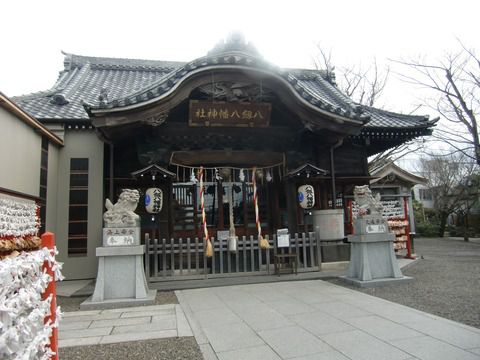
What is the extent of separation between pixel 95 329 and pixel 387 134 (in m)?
11.3

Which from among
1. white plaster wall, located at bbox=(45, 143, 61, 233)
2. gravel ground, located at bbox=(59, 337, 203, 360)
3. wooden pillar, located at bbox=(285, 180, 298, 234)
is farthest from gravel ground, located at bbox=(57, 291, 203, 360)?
wooden pillar, located at bbox=(285, 180, 298, 234)

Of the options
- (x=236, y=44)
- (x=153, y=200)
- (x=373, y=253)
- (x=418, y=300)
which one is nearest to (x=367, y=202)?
(x=373, y=253)

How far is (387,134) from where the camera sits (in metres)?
12.8

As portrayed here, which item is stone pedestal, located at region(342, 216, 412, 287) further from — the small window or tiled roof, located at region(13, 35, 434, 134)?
the small window

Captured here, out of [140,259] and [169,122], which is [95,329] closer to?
[140,259]

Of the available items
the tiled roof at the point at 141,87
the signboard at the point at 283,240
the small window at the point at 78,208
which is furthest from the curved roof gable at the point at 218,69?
the signboard at the point at 283,240

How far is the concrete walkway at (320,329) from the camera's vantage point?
4172 mm

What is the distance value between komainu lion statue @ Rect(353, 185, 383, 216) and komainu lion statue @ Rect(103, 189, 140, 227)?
5480 mm

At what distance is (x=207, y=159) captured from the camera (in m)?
11.0

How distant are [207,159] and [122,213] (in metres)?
4.04

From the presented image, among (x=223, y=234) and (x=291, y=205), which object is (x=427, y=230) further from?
(x=223, y=234)

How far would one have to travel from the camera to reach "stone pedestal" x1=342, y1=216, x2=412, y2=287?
8328 millimetres

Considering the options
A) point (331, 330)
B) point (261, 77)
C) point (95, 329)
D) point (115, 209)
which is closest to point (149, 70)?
point (261, 77)

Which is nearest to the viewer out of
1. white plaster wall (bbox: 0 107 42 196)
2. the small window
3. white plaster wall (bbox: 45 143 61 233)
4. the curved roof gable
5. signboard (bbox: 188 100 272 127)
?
white plaster wall (bbox: 0 107 42 196)
